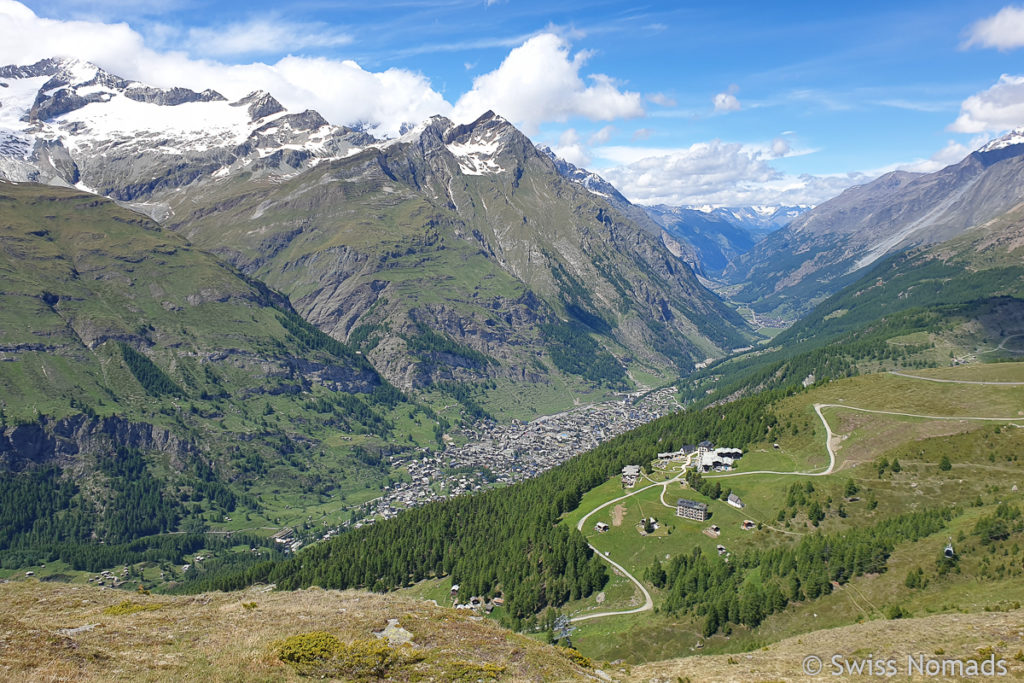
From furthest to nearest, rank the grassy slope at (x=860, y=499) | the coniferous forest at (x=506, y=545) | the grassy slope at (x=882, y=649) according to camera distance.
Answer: the coniferous forest at (x=506, y=545)
the grassy slope at (x=860, y=499)
the grassy slope at (x=882, y=649)

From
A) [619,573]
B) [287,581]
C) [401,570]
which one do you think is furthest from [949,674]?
[287,581]

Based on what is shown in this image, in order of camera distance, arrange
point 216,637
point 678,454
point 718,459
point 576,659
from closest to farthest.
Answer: point 216,637 < point 576,659 < point 718,459 < point 678,454

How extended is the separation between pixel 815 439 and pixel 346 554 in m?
128

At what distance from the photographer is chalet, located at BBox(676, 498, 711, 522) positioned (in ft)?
402

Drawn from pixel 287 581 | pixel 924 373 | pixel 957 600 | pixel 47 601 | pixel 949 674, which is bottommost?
pixel 287 581

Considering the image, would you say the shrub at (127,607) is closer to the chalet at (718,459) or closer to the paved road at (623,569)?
the paved road at (623,569)

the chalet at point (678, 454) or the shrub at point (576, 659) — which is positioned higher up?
the chalet at point (678, 454)

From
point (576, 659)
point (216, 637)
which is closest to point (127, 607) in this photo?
point (216, 637)

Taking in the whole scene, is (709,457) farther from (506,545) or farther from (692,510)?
(506,545)

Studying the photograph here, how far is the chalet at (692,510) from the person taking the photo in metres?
122

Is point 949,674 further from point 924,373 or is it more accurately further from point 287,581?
point 924,373

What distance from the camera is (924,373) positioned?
184000 millimetres

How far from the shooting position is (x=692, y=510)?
123562mm

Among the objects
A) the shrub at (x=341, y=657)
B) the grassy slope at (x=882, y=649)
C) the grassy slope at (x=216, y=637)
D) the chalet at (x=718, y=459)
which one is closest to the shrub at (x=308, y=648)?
the shrub at (x=341, y=657)
